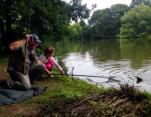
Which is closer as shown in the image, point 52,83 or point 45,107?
point 45,107

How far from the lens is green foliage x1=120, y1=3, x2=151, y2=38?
82.2 meters

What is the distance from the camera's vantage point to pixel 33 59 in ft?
30.9

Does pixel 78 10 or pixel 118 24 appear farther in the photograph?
pixel 118 24

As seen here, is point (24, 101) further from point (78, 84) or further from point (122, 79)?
point (122, 79)

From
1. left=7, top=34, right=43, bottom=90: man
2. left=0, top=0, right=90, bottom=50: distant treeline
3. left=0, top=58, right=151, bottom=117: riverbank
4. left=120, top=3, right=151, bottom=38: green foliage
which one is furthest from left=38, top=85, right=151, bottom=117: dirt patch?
left=120, top=3, right=151, bottom=38: green foliage

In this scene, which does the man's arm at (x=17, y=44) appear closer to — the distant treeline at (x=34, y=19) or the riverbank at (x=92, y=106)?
the riverbank at (x=92, y=106)

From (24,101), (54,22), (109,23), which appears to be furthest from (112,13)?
(24,101)

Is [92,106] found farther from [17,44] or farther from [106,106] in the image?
[17,44]

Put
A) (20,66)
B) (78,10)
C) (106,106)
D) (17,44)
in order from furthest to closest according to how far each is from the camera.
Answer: (78,10) → (20,66) → (17,44) → (106,106)

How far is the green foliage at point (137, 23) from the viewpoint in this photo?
82250mm

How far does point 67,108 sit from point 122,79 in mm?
8725

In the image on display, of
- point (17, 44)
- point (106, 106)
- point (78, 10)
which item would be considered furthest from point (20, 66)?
point (78, 10)

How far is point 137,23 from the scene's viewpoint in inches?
3349

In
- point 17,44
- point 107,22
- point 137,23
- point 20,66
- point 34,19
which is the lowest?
point 20,66
